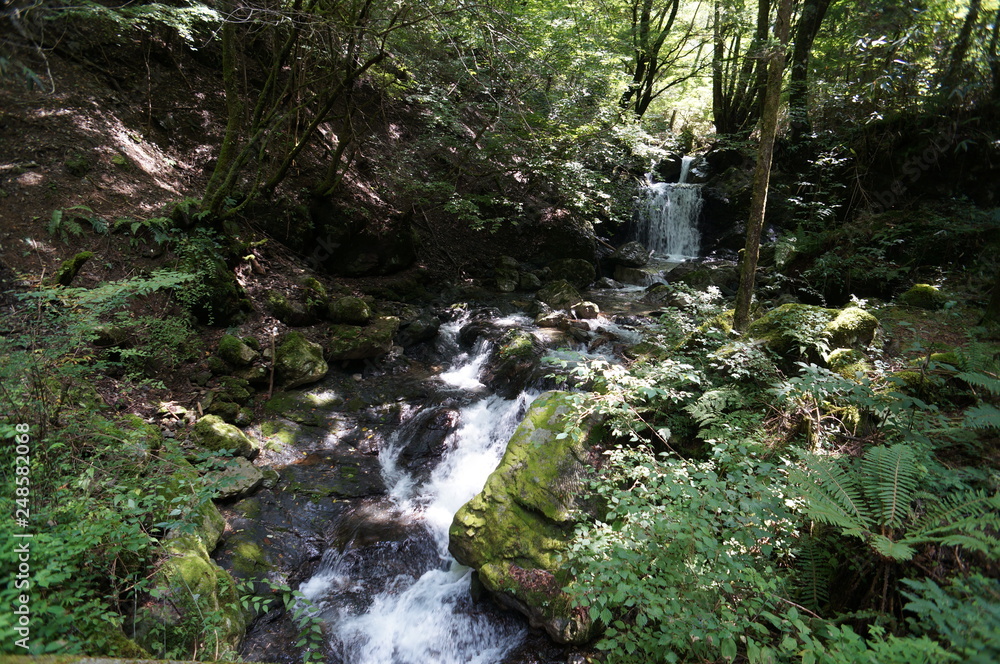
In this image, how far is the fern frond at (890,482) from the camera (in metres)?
2.33

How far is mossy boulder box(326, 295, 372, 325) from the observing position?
8.23m

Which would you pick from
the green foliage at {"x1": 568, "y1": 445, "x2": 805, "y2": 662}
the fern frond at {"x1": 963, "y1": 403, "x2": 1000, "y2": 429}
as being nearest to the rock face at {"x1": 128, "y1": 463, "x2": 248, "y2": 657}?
the green foliage at {"x1": 568, "y1": 445, "x2": 805, "y2": 662}

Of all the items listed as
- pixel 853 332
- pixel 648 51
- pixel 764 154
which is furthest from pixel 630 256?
pixel 853 332

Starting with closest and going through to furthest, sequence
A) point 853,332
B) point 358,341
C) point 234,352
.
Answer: point 853,332, point 234,352, point 358,341

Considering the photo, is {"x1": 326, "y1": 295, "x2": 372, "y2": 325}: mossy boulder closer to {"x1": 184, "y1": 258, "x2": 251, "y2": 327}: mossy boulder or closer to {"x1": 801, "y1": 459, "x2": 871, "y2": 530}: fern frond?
{"x1": 184, "y1": 258, "x2": 251, "y2": 327}: mossy boulder

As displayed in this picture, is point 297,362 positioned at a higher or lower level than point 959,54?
lower

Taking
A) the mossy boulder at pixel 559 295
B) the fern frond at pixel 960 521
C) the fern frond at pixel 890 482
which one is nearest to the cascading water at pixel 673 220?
the mossy boulder at pixel 559 295

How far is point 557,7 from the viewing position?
32.6 feet

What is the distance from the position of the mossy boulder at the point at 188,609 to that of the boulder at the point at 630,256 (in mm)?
13169

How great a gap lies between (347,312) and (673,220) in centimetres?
1227

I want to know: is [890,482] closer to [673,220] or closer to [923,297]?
[923,297]

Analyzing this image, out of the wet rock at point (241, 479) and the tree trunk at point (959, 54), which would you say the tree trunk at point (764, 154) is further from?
the wet rock at point (241, 479)

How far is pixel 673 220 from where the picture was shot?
15562 mm

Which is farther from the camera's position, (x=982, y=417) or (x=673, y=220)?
(x=673, y=220)
